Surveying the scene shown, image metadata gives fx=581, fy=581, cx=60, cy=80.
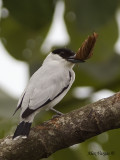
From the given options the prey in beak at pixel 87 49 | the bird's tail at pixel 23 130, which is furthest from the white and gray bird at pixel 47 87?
the prey in beak at pixel 87 49

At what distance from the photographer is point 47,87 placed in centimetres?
477

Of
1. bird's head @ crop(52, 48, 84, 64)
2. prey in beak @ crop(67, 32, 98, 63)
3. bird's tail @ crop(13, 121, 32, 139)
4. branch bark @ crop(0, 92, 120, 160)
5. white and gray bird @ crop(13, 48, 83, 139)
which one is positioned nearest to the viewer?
branch bark @ crop(0, 92, 120, 160)

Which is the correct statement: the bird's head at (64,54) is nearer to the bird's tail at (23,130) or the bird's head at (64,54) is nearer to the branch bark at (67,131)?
the bird's tail at (23,130)

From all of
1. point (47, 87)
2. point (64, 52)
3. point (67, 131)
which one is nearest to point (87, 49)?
point (47, 87)

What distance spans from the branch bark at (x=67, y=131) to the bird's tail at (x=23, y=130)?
0.12ft

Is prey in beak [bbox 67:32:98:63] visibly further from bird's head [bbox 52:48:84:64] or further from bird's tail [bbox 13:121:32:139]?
bird's tail [bbox 13:121:32:139]

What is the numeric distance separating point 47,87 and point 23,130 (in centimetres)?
75

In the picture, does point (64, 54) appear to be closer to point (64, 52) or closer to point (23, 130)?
point (64, 52)

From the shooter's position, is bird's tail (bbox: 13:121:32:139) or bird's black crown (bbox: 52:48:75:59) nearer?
bird's tail (bbox: 13:121:32:139)

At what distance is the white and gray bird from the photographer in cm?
451

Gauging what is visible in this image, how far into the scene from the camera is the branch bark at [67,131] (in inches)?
153

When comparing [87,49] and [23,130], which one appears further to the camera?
[87,49]

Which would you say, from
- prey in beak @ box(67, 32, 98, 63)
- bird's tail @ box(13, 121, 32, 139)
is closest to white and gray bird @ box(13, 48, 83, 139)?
bird's tail @ box(13, 121, 32, 139)

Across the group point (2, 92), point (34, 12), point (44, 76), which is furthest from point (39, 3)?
point (2, 92)
